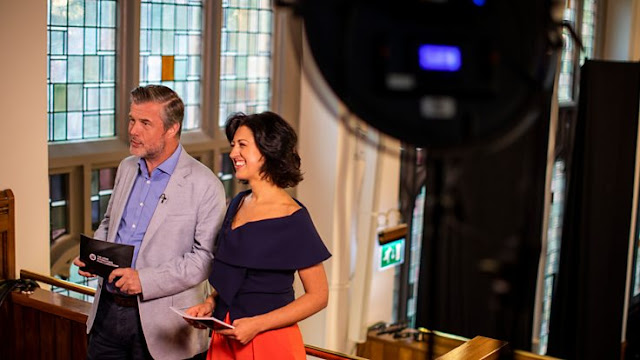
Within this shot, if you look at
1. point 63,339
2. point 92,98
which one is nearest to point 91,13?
point 92,98

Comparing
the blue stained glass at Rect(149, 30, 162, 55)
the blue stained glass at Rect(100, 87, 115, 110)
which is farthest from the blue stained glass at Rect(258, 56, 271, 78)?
the blue stained glass at Rect(100, 87, 115, 110)

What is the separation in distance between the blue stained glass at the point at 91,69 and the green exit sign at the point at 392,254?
3.92 meters

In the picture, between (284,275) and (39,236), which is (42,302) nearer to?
(39,236)

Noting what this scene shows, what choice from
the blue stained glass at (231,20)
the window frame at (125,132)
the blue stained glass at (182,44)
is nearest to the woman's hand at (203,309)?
the window frame at (125,132)

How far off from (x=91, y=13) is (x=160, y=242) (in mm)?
3969

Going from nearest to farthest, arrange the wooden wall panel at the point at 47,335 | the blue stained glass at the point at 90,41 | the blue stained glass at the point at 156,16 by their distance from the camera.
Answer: the wooden wall panel at the point at 47,335
the blue stained glass at the point at 90,41
the blue stained glass at the point at 156,16

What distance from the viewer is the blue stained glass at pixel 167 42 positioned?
7359 millimetres

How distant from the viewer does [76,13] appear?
6555 mm

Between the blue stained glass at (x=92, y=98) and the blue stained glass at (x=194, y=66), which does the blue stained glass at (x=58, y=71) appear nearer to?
the blue stained glass at (x=92, y=98)

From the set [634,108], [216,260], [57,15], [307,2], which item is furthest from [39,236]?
[634,108]

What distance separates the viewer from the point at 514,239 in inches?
53.6

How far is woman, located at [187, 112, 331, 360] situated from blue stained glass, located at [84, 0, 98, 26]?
13.6 ft

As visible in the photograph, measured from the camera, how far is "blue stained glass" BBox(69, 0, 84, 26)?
6.52 metres

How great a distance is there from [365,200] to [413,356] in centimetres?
177
